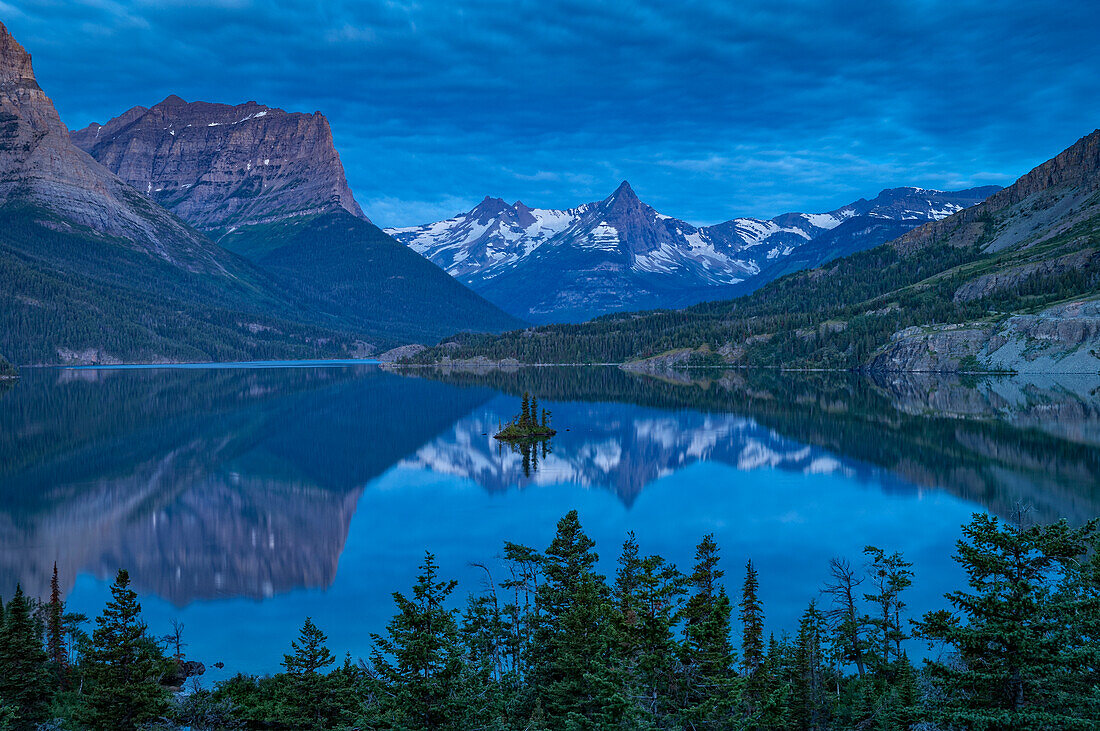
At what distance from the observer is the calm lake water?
1957 inches

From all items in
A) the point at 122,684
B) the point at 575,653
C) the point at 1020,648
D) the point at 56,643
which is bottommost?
the point at 56,643

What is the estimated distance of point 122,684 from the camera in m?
27.8

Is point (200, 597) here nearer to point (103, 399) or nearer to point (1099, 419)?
point (1099, 419)

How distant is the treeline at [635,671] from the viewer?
19750 mm

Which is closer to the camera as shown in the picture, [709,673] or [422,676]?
[422,676]

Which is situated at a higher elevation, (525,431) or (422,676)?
(422,676)

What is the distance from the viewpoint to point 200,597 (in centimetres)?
4956

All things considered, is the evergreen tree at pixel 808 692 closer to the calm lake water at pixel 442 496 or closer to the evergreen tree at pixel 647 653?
the evergreen tree at pixel 647 653

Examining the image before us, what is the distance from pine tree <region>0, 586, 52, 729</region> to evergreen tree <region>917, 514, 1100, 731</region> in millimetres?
31256

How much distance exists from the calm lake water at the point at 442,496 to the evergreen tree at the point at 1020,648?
21178mm

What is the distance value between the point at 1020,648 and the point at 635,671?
36.5 feet

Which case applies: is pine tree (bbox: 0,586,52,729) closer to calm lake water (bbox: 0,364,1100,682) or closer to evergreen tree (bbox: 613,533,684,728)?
calm lake water (bbox: 0,364,1100,682)

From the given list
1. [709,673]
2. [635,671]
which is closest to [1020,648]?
[709,673]

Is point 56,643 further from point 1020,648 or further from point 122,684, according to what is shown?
point 1020,648
